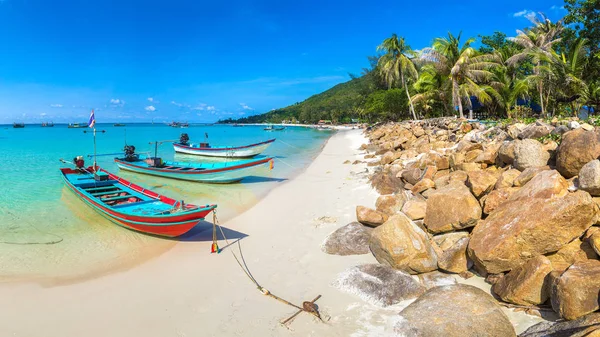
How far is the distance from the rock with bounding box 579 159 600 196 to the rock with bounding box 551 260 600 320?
181 cm

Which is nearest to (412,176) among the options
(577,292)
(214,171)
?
(577,292)

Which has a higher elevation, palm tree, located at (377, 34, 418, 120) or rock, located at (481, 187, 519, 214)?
palm tree, located at (377, 34, 418, 120)

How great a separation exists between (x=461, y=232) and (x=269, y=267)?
4.04 m

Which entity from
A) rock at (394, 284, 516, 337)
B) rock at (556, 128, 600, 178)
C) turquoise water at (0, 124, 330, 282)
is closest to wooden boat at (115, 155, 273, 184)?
turquoise water at (0, 124, 330, 282)

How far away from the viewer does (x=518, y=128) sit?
1066 centimetres

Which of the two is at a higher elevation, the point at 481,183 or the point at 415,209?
the point at 481,183

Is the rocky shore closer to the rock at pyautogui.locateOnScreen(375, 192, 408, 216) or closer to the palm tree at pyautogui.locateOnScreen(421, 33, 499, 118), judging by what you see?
the rock at pyautogui.locateOnScreen(375, 192, 408, 216)

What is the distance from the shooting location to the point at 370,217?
7.66 m

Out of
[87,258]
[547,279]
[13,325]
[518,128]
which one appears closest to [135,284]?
[13,325]

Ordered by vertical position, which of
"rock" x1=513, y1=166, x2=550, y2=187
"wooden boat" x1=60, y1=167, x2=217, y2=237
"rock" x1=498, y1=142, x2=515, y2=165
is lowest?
"wooden boat" x1=60, y1=167, x2=217, y2=237

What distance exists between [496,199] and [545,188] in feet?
2.91

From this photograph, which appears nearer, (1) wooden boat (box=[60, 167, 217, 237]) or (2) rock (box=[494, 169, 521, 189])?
(2) rock (box=[494, 169, 521, 189])

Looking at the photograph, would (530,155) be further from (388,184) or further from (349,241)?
(349,241)

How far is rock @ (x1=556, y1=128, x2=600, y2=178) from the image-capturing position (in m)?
5.80
